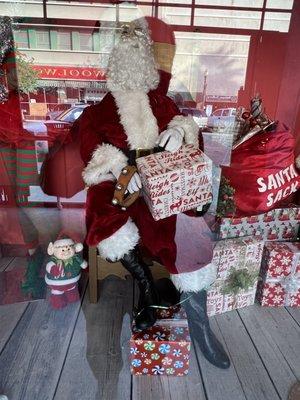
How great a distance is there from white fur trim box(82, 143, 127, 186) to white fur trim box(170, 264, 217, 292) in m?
0.45

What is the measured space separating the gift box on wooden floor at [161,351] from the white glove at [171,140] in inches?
25.3

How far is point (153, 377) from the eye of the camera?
1151 millimetres

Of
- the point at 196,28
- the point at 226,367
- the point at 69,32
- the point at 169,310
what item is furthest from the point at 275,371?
the point at 69,32

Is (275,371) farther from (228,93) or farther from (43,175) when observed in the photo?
(43,175)

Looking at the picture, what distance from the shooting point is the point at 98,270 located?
157cm

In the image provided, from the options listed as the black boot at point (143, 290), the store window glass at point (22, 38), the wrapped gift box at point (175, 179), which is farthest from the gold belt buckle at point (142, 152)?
the store window glass at point (22, 38)

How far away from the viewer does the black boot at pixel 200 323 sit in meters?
1.24

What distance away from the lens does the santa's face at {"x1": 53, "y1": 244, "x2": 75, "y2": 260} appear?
1.44 m

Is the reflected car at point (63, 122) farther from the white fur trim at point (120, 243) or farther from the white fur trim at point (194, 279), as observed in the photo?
the white fur trim at point (194, 279)

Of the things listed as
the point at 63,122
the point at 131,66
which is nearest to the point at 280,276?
the point at 131,66

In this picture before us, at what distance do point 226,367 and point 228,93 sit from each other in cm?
120

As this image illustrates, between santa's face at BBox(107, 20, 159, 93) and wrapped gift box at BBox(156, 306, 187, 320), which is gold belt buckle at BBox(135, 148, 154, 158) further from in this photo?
wrapped gift box at BBox(156, 306, 187, 320)

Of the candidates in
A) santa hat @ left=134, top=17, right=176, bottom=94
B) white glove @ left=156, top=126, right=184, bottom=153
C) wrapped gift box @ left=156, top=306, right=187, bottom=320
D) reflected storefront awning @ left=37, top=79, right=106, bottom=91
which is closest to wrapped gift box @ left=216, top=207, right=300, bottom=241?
wrapped gift box @ left=156, top=306, right=187, bottom=320

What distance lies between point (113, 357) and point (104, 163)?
2.41 ft
